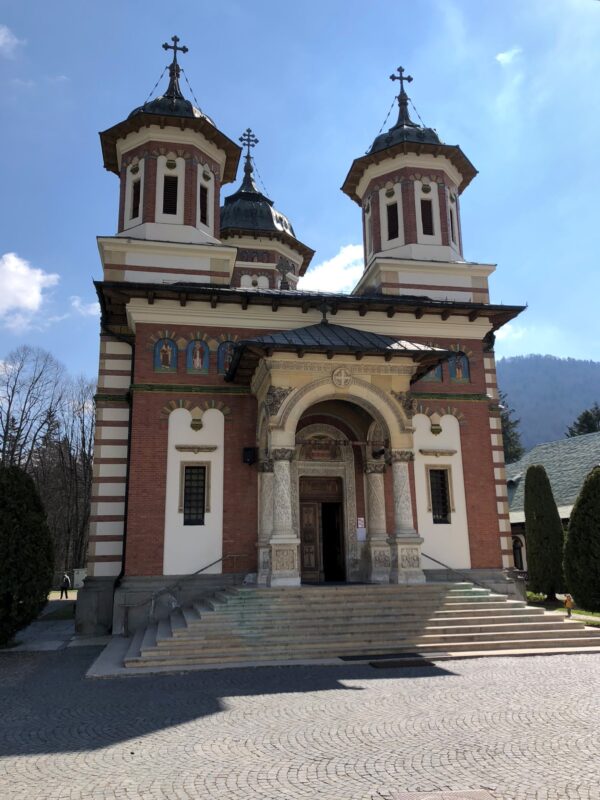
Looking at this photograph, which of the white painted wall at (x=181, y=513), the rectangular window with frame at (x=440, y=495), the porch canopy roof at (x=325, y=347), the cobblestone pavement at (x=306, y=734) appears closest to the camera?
the cobblestone pavement at (x=306, y=734)

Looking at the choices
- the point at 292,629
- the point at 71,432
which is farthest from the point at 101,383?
the point at 71,432

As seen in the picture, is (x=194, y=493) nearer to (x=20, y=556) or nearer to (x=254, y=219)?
(x=20, y=556)

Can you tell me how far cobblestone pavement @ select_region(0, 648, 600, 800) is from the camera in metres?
6.18

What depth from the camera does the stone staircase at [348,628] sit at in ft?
43.9

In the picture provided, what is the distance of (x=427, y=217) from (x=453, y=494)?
35.4 ft

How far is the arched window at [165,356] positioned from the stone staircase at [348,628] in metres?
6.85

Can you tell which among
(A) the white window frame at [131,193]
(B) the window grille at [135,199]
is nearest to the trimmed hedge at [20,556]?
(A) the white window frame at [131,193]

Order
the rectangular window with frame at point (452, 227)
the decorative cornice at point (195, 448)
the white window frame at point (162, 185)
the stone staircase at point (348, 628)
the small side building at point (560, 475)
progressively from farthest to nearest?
the small side building at point (560, 475) → the rectangular window with frame at point (452, 227) → the white window frame at point (162, 185) → the decorative cornice at point (195, 448) → the stone staircase at point (348, 628)

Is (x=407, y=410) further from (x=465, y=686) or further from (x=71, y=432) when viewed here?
(x=71, y=432)

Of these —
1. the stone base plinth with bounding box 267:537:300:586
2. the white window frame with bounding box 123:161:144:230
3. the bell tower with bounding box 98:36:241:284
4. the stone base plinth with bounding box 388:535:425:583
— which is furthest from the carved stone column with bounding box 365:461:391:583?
the white window frame with bounding box 123:161:144:230

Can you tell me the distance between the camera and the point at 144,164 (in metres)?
22.8

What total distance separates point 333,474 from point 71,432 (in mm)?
34279

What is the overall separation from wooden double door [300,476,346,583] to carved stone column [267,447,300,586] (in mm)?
3708

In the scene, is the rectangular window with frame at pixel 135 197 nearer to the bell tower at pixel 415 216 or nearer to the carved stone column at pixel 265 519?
the bell tower at pixel 415 216
